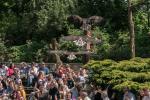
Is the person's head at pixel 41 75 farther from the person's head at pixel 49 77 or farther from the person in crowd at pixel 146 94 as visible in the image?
the person in crowd at pixel 146 94

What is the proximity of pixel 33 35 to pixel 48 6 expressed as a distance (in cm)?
204

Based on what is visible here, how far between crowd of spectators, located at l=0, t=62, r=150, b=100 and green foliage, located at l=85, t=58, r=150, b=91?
0.36 metres

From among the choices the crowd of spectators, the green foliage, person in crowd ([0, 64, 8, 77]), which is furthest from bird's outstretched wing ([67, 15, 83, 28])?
the green foliage

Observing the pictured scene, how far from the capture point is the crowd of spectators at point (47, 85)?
1032 inches

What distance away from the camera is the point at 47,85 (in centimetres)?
2858

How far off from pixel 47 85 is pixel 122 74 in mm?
3594

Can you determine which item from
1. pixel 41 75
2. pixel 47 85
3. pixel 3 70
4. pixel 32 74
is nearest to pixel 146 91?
pixel 47 85

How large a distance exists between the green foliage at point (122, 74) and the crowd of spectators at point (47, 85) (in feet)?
1.18

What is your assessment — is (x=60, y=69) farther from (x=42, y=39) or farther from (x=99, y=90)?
(x=42, y=39)

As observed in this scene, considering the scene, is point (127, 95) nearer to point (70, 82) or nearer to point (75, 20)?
point (70, 82)

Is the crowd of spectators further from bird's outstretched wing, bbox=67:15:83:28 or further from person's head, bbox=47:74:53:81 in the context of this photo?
bird's outstretched wing, bbox=67:15:83:28

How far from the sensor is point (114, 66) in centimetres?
2730

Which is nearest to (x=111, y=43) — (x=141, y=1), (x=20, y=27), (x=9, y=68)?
(x=141, y=1)

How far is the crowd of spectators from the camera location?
26.2m
